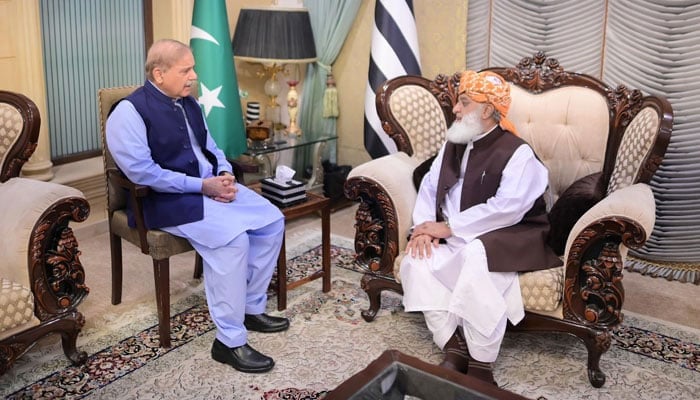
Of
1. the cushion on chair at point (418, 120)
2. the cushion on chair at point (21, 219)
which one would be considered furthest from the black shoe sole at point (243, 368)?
the cushion on chair at point (418, 120)

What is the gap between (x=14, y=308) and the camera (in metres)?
2.86

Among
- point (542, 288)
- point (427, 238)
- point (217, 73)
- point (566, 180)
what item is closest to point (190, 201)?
point (427, 238)

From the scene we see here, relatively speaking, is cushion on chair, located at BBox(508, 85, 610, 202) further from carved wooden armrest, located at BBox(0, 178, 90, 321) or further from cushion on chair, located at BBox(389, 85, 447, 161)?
carved wooden armrest, located at BBox(0, 178, 90, 321)

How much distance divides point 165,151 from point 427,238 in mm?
1146

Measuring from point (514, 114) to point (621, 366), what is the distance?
48.8 inches

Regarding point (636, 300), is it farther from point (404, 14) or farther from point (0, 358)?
point (0, 358)

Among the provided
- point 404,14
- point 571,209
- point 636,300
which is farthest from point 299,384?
point 404,14

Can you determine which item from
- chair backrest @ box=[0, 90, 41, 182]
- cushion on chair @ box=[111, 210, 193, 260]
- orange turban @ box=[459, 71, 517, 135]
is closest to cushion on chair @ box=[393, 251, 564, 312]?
orange turban @ box=[459, 71, 517, 135]

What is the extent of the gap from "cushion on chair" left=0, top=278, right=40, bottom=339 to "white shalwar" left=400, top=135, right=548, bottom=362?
1.45 metres

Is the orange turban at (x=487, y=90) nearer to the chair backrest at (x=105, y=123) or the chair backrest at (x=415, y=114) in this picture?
the chair backrest at (x=415, y=114)

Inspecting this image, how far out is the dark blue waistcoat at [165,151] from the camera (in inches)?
130

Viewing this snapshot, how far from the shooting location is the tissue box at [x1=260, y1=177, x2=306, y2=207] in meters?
Result: 3.75

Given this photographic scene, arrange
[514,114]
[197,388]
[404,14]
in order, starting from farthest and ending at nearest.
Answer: [404,14] → [514,114] → [197,388]

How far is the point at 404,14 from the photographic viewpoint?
4.78 metres
